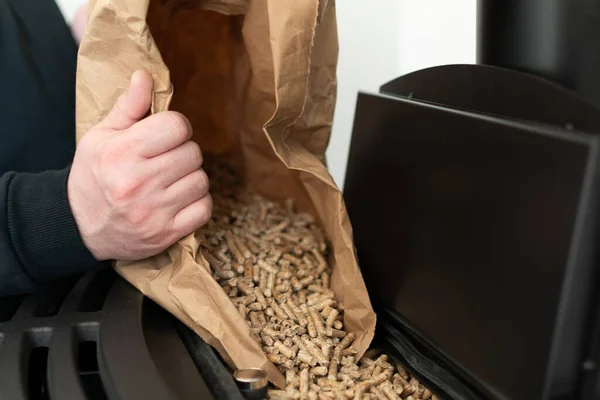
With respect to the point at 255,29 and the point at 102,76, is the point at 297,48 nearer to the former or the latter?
the point at 255,29

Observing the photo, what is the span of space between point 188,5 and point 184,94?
202mm

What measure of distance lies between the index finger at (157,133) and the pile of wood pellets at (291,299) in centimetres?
18

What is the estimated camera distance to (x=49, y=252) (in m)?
0.77

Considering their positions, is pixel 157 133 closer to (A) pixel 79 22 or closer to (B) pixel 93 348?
(B) pixel 93 348

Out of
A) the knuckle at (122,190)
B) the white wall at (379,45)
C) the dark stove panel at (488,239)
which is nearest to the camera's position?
the dark stove panel at (488,239)

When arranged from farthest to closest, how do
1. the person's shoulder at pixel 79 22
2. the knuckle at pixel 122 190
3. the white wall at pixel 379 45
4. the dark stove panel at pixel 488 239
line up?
the white wall at pixel 379 45, the person's shoulder at pixel 79 22, the knuckle at pixel 122 190, the dark stove panel at pixel 488 239

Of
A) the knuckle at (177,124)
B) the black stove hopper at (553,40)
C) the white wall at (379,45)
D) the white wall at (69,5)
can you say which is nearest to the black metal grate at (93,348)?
the knuckle at (177,124)

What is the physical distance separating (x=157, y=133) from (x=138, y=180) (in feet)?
0.20

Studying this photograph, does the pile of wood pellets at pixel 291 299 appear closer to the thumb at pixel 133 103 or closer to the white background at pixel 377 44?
the thumb at pixel 133 103

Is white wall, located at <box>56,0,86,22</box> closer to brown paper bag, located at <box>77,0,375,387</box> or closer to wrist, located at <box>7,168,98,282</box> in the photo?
brown paper bag, located at <box>77,0,375,387</box>

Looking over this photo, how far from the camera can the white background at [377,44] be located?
1.31 metres

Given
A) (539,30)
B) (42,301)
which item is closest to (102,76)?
(42,301)

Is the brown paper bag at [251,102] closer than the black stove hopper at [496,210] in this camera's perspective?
No

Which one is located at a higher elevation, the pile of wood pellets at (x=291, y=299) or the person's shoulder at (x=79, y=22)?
the person's shoulder at (x=79, y=22)
